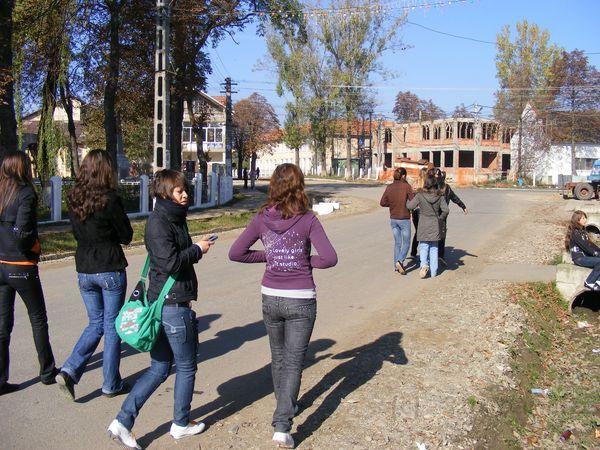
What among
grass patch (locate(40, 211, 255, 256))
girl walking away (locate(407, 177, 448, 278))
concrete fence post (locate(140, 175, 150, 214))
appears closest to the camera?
girl walking away (locate(407, 177, 448, 278))

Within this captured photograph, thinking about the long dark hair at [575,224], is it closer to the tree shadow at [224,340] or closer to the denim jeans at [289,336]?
the tree shadow at [224,340]

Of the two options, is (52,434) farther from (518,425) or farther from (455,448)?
(518,425)

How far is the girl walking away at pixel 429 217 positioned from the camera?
10.2 meters

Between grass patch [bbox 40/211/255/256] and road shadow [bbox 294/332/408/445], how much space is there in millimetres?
8410

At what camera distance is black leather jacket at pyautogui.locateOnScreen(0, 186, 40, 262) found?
15.6 ft

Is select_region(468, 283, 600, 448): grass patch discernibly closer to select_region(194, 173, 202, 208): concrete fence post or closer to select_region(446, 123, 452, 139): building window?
select_region(194, 173, 202, 208): concrete fence post

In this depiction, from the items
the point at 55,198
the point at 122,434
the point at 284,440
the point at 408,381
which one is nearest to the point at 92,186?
the point at 122,434

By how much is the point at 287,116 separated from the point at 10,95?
47272 mm

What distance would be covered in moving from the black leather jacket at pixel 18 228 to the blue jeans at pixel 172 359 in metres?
1.56

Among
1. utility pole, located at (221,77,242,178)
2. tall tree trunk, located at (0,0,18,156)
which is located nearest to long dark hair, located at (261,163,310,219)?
tall tree trunk, located at (0,0,18,156)

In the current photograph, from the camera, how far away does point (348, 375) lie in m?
5.54

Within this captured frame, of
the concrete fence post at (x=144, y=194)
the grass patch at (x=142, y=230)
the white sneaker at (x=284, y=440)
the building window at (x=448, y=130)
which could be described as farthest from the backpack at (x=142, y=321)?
the building window at (x=448, y=130)

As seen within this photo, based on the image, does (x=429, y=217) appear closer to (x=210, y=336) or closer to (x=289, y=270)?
(x=210, y=336)

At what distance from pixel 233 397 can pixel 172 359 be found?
43.0 inches
